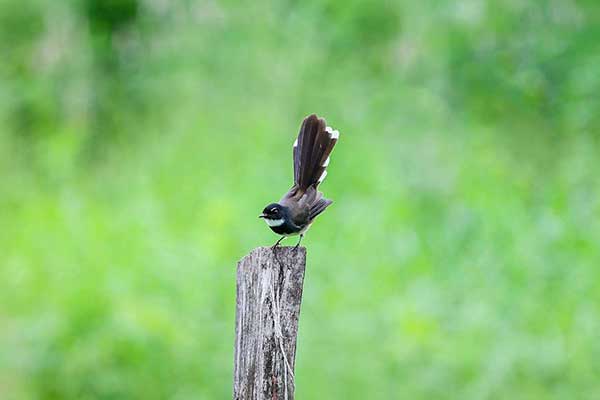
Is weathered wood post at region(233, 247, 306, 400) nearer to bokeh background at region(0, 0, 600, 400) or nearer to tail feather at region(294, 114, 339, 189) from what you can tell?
tail feather at region(294, 114, 339, 189)

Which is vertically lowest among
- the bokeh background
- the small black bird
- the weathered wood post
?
the weathered wood post

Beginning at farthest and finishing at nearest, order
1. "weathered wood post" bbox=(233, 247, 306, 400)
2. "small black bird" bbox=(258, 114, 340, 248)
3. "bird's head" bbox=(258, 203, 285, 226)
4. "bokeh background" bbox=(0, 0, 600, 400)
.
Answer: "bokeh background" bbox=(0, 0, 600, 400)
"small black bird" bbox=(258, 114, 340, 248)
"bird's head" bbox=(258, 203, 285, 226)
"weathered wood post" bbox=(233, 247, 306, 400)

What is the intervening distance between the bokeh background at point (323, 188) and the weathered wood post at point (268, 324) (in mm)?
3710

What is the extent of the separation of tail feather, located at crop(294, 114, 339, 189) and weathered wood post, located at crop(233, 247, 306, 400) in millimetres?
953

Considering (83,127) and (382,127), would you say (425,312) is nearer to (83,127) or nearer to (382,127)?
(382,127)

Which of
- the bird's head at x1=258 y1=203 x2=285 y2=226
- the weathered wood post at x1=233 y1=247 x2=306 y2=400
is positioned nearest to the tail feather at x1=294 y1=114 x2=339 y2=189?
the bird's head at x1=258 y1=203 x2=285 y2=226

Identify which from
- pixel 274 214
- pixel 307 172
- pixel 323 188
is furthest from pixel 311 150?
pixel 323 188

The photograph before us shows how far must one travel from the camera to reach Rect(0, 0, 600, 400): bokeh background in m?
7.20

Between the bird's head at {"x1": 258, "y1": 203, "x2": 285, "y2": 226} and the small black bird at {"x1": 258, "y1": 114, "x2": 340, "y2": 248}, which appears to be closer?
the bird's head at {"x1": 258, "y1": 203, "x2": 285, "y2": 226}

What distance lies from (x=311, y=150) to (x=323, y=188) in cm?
495

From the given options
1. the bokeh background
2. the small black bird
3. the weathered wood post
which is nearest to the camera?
the weathered wood post

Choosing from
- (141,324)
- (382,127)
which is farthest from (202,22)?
(141,324)

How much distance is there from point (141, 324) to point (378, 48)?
16.5ft

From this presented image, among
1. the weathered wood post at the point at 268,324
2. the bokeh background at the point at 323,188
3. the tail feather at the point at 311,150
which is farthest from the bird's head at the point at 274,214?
the bokeh background at the point at 323,188
